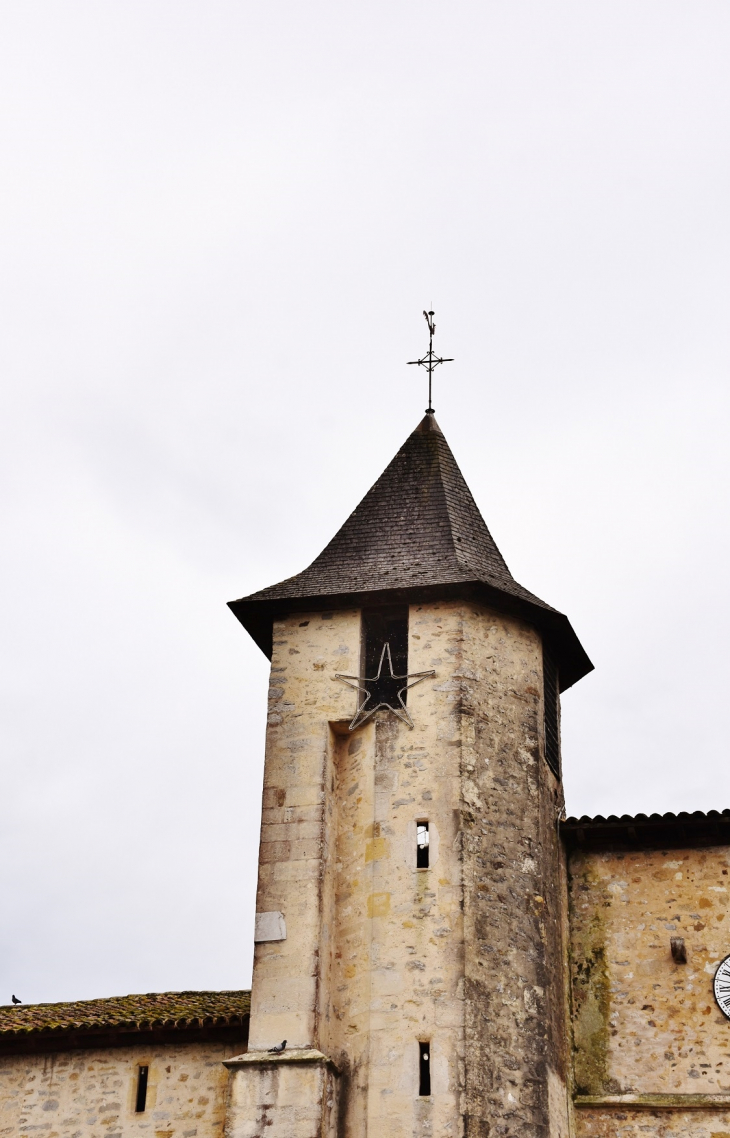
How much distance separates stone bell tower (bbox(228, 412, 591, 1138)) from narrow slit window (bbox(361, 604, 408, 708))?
2cm

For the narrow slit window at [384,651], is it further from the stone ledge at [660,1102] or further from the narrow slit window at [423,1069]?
the stone ledge at [660,1102]

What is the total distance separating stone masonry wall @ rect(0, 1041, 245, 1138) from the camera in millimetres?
18469

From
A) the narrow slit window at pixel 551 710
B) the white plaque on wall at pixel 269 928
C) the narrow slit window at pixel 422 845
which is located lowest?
the white plaque on wall at pixel 269 928

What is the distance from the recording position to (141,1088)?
18.8 meters

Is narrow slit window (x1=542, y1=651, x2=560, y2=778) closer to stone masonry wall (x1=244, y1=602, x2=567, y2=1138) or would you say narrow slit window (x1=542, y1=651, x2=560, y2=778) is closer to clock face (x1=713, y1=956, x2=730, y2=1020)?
stone masonry wall (x1=244, y1=602, x2=567, y2=1138)

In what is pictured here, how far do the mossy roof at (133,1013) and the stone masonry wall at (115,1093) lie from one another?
0.38 metres

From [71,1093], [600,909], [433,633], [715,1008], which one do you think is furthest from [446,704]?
[71,1093]

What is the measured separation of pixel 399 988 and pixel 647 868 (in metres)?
3.70

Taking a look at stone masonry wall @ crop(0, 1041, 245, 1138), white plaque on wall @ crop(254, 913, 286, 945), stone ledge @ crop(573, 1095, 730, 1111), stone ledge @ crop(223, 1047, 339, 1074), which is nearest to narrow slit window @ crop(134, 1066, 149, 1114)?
stone masonry wall @ crop(0, 1041, 245, 1138)

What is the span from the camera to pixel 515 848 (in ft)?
60.5

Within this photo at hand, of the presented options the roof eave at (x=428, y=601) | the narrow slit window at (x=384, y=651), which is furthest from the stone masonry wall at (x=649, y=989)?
the narrow slit window at (x=384, y=651)

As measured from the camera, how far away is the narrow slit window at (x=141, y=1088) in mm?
18672

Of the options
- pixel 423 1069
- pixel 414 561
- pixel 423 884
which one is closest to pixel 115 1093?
pixel 423 1069

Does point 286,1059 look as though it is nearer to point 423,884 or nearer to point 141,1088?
point 423,884
